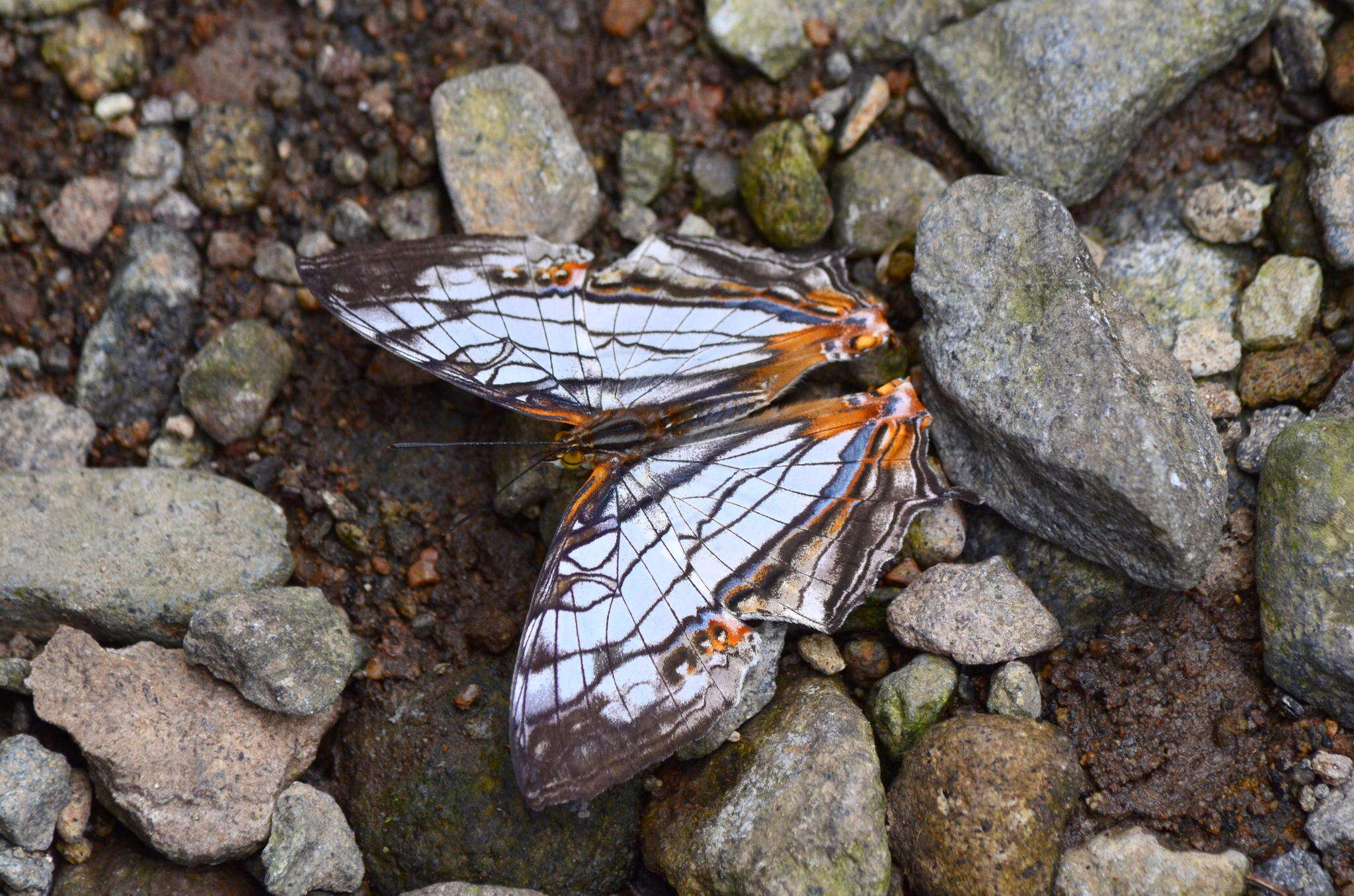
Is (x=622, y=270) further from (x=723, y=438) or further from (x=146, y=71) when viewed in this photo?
(x=146, y=71)

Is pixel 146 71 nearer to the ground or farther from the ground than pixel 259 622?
farther from the ground

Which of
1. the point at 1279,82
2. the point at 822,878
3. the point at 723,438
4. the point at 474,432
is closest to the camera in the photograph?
the point at 822,878

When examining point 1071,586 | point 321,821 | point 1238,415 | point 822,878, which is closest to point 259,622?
point 321,821

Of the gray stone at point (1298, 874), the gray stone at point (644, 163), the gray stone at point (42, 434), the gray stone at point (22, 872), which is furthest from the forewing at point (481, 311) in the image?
the gray stone at point (1298, 874)

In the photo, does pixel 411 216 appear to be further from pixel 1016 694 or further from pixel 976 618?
pixel 1016 694

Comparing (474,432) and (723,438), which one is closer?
(723,438)

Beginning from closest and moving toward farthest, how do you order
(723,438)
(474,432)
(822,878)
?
(822,878) < (723,438) < (474,432)

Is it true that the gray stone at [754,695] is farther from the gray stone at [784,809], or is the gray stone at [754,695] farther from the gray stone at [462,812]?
the gray stone at [462,812]

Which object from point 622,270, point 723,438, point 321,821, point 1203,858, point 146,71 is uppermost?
point 146,71
